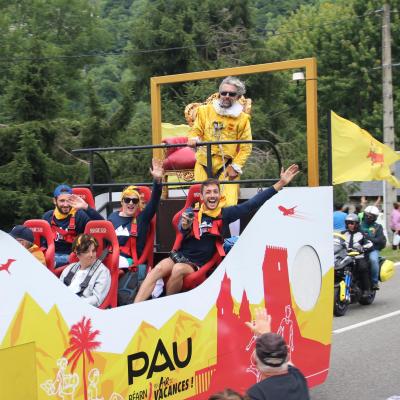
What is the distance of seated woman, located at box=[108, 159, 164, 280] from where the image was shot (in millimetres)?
6117

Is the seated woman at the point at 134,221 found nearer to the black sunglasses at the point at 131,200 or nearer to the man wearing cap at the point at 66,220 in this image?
the black sunglasses at the point at 131,200

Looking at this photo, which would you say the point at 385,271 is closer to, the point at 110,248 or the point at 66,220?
the point at 66,220

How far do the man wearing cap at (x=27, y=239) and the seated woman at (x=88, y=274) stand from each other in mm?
201

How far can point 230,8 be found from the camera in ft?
95.8

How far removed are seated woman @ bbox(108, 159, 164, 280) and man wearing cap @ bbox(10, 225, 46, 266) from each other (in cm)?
90

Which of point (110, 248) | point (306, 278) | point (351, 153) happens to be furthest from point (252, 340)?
point (351, 153)

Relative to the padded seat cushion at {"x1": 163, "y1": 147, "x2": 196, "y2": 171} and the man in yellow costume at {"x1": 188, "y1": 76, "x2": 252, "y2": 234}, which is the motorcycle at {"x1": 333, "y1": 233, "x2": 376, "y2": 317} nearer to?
the padded seat cushion at {"x1": 163, "y1": 147, "x2": 196, "y2": 171}

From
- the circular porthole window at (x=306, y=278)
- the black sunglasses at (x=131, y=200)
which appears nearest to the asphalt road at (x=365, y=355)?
the circular porthole window at (x=306, y=278)

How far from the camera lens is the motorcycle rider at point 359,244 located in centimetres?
1242

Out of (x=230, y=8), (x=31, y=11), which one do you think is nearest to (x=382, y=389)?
(x=230, y=8)

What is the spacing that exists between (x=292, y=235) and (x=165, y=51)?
67.2 ft

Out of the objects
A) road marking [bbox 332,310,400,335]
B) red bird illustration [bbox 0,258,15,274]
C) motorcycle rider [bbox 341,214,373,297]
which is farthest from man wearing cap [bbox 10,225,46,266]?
motorcycle rider [bbox 341,214,373,297]

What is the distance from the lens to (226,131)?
756cm

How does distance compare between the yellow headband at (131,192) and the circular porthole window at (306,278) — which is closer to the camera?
the circular porthole window at (306,278)
